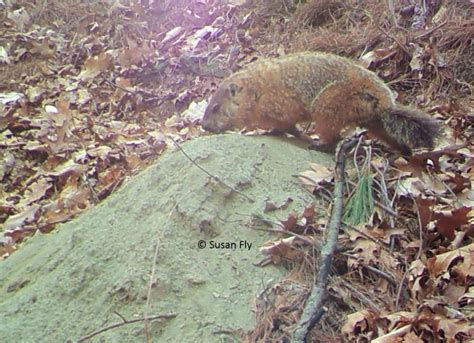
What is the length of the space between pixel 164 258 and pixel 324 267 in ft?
2.92

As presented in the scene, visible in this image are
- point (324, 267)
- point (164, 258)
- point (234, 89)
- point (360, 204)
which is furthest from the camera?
point (234, 89)

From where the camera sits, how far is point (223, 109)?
620 cm

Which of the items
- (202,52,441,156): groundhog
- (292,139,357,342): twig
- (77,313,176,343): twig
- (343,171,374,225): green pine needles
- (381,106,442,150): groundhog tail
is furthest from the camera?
(202,52,441,156): groundhog

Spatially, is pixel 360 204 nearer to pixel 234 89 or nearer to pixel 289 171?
pixel 289 171

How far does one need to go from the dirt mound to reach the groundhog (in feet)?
2.51

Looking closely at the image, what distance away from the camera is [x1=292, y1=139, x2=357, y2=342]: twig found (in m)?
2.99

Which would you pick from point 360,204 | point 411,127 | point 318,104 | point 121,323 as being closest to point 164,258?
point 121,323

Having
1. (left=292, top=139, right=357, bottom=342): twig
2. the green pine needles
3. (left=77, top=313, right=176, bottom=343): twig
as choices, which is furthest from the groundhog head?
(left=77, top=313, right=176, bottom=343): twig

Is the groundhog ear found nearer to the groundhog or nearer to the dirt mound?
the groundhog

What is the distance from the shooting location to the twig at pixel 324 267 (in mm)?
2988

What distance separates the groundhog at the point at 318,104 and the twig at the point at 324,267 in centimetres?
121

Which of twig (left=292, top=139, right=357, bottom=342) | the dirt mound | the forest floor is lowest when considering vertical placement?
the forest floor

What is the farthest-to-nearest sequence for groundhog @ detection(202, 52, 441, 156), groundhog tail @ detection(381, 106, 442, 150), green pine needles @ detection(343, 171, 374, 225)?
1. groundhog @ detection(202, 52, 441, 156)
2. groundhog tail @ detection(381, 106, 442, 150)
3. green pine needles @ detection(343, 171, 374, 225)

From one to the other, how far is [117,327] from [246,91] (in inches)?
125
